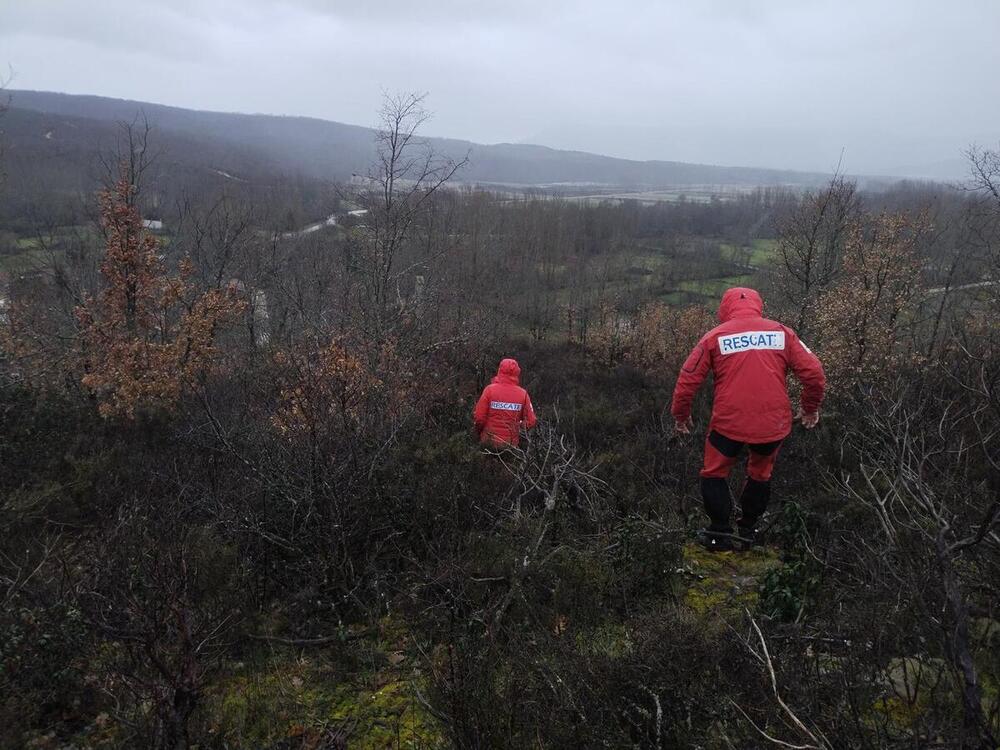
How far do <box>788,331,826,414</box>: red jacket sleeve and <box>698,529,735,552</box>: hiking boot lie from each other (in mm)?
1072

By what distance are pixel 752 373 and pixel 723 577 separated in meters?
1.29

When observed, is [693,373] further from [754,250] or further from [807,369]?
[754,250]

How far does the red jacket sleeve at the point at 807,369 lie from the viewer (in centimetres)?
366

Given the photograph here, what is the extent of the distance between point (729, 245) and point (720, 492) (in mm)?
56887

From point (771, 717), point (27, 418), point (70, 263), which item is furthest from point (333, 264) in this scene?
point (771, 717)

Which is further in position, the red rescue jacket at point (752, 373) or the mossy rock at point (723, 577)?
the red rescue jacket at point (752, 373)

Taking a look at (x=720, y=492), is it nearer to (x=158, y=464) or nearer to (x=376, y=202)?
Result: (x=158, y=464)

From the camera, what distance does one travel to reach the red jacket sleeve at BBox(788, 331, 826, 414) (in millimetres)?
3660

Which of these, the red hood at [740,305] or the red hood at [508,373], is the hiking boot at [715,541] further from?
the red hood at [508,373]

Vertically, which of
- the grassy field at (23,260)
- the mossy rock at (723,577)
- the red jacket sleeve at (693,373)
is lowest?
the grassy field at (23,260)

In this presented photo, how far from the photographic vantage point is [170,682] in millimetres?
2248

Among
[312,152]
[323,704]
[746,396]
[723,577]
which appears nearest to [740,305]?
[746,396]

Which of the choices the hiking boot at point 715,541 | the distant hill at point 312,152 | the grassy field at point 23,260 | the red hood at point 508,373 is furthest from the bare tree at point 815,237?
the distant hill at point 312,152

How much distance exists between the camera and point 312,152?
437 ft
